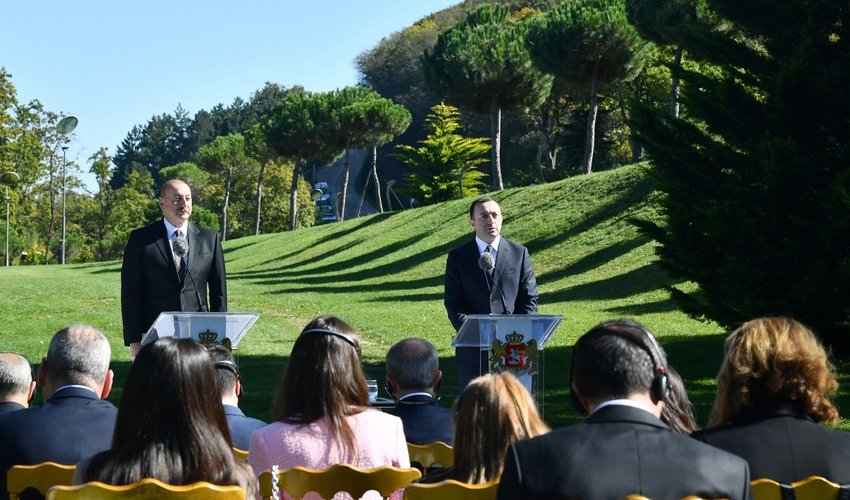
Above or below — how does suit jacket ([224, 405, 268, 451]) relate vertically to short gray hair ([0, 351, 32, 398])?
below

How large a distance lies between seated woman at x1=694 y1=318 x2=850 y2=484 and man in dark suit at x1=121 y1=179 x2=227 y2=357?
5.66 meters

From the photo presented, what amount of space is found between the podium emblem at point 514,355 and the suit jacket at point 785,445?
3.54 metres

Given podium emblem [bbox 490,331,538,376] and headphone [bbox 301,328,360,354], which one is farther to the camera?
podium emblem [bbox 490,331,538,376]

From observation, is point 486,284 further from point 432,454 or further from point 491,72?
point 491,72

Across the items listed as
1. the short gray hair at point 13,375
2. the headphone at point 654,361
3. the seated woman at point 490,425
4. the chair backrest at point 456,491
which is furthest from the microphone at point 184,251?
the headphone at point 654,361

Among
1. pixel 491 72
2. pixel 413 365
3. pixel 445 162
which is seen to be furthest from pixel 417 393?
pixel 445 162

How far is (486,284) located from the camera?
28.6ft

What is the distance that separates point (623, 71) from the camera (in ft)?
148

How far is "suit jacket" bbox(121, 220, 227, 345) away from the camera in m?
9.09

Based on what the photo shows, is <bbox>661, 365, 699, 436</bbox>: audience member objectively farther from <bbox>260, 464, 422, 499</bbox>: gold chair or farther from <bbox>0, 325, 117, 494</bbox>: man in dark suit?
<bbox>0, 325, 117, 494</bbox>: man in dark suit

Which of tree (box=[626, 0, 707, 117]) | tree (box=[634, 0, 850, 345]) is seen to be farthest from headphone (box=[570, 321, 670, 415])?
tree (box=[626, 0, 707, 117])

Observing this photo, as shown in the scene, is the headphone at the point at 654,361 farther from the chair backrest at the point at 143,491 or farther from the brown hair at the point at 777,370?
the chair backrest at the point at 143,491

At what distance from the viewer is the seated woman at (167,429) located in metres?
3.55

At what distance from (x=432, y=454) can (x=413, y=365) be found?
66 centimetres
